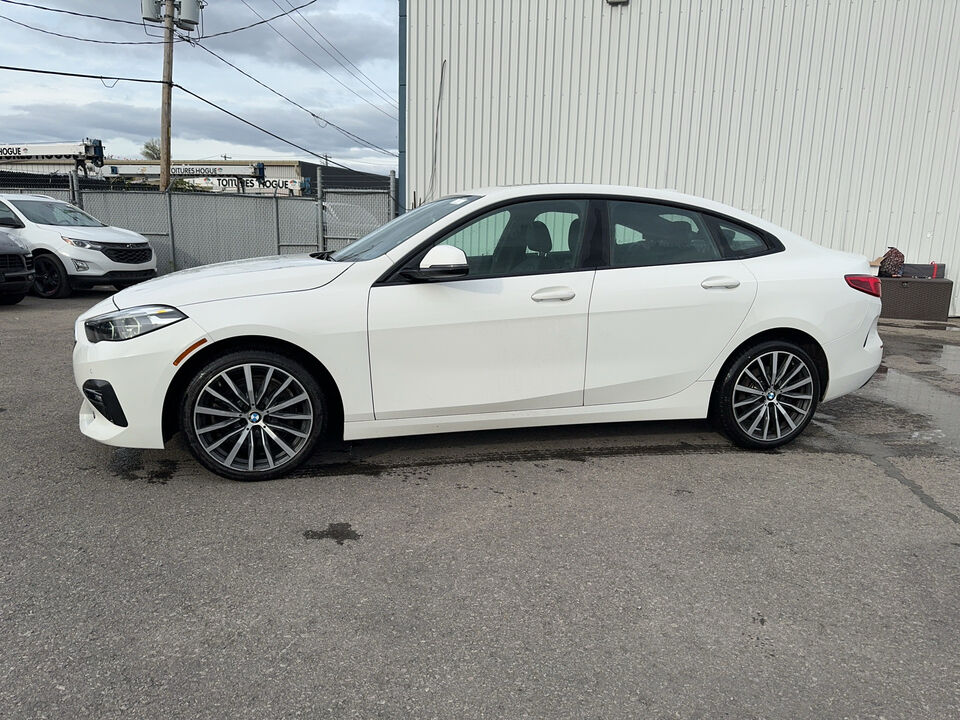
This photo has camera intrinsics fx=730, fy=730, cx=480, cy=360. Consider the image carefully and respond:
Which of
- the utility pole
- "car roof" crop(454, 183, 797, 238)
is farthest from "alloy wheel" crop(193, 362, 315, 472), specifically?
the utility pole

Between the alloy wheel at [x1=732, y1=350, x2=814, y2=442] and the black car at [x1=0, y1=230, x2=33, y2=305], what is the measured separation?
33.1 ft

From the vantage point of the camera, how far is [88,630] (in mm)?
2545

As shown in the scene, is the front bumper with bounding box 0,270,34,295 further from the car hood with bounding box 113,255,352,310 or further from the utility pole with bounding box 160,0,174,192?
the utility pole with bounding box 160,0,174,192

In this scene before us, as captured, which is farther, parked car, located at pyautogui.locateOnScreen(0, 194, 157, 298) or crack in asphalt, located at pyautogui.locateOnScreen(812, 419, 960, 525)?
parked car, located at pyautogui.locateOnScreen(0, 194, 157, 298)

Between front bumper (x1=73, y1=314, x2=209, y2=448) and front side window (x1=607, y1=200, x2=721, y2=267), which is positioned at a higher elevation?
front side window (x1=607, y1=200, x2=721, y2=267)

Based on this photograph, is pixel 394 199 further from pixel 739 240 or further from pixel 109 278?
pixel 739 240

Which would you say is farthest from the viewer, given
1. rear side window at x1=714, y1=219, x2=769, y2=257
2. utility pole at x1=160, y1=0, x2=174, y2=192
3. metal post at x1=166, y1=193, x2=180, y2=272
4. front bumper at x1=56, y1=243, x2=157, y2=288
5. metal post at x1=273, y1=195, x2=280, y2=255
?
utility pole at x1=160, y1=0, x2=174, y2=192

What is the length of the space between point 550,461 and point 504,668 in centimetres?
203

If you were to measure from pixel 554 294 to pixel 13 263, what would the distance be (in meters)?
9.45

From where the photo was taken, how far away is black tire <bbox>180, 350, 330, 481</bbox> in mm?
3785

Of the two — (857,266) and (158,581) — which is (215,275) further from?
(857,266)

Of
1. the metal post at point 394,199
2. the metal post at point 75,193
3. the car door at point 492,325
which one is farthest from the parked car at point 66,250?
the car door at point 492,325

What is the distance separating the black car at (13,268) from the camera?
10.2 m

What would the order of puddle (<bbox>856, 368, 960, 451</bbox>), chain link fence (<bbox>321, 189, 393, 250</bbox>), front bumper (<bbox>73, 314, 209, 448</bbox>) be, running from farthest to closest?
chain link fence (<bbox>321, 189, 393, 250</bbox>)
puddle (<bbox>856, 368, 960, 451</bbox>)
front bumper (<bbox>73, 314, 209, 448</bbox>)
